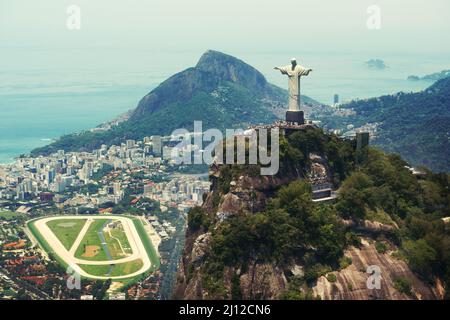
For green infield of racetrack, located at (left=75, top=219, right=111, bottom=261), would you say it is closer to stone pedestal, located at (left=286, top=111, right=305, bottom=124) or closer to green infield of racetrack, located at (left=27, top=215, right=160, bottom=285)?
green infield of racetrack, located at (left=27, top=215, right=160, bottom=285)

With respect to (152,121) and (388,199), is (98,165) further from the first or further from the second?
(388,199)

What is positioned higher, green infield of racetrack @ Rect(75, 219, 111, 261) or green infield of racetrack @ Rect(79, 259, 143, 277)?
green infield of racetrack @ Rect(79, 259, 143, 277)

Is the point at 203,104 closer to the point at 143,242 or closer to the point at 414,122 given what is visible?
the point at 414,122

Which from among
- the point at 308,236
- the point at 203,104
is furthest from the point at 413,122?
the point at 308,236

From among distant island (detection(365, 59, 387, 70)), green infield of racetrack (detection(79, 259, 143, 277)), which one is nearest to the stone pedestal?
green infield of racetrack (detection(79, 259, 143, 277))

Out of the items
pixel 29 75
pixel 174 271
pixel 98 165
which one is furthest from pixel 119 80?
pixel 174 271

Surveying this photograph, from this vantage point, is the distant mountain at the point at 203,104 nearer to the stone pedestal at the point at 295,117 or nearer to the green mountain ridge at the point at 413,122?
the green mountain ridge at the point at 413,122

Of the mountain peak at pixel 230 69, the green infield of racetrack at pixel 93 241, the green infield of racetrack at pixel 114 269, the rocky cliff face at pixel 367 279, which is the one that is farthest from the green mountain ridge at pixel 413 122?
the rocky cliff face at pixel 367 279
